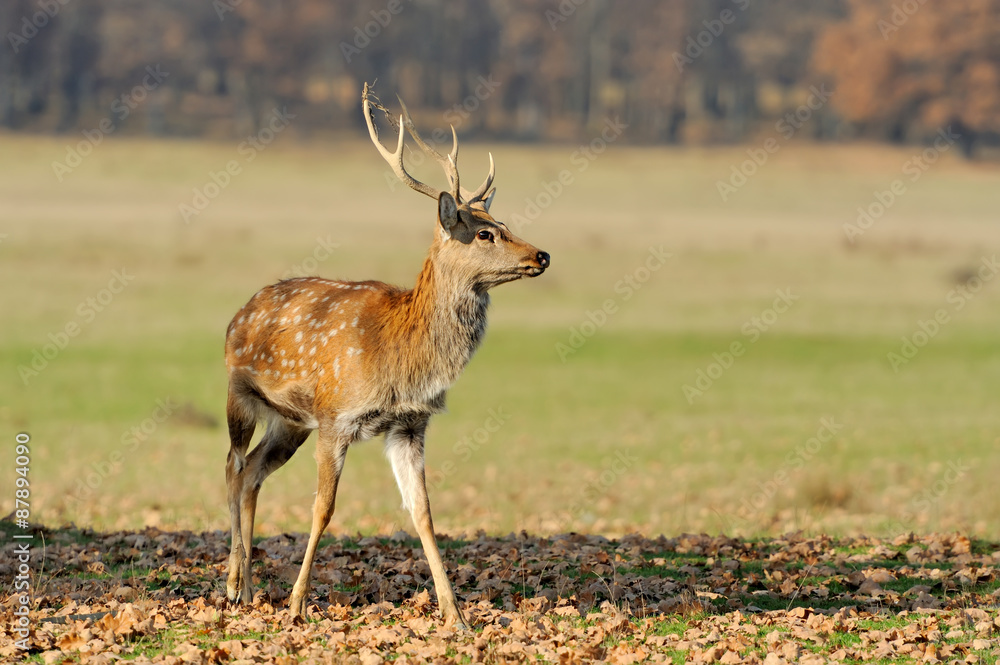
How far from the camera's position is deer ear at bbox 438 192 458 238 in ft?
29.5

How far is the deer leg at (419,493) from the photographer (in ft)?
29.0

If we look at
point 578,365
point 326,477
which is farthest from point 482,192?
point 578,365

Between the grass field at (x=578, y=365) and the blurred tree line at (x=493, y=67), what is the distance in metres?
30.0

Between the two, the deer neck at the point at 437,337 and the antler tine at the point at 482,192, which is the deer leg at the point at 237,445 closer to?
the deer neck at the point at 437,337

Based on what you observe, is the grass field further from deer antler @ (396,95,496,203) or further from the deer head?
deer antler @ (396,95,496,203)

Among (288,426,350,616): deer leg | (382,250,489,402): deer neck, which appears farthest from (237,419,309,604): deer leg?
(382,250,489,402): deer neck

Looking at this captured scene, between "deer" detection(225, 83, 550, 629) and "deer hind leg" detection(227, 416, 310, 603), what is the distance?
17 millimetres

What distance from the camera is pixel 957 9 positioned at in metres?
89.9

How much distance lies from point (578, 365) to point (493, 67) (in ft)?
232

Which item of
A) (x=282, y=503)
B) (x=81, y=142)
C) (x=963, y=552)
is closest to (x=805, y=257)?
(x=282, y=503)

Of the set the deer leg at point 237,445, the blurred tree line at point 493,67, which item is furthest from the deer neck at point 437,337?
the blurred tree line at point 493,67

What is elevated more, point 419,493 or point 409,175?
point 409,175

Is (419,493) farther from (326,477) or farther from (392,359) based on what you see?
(392,359)

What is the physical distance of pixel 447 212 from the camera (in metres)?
9.10
